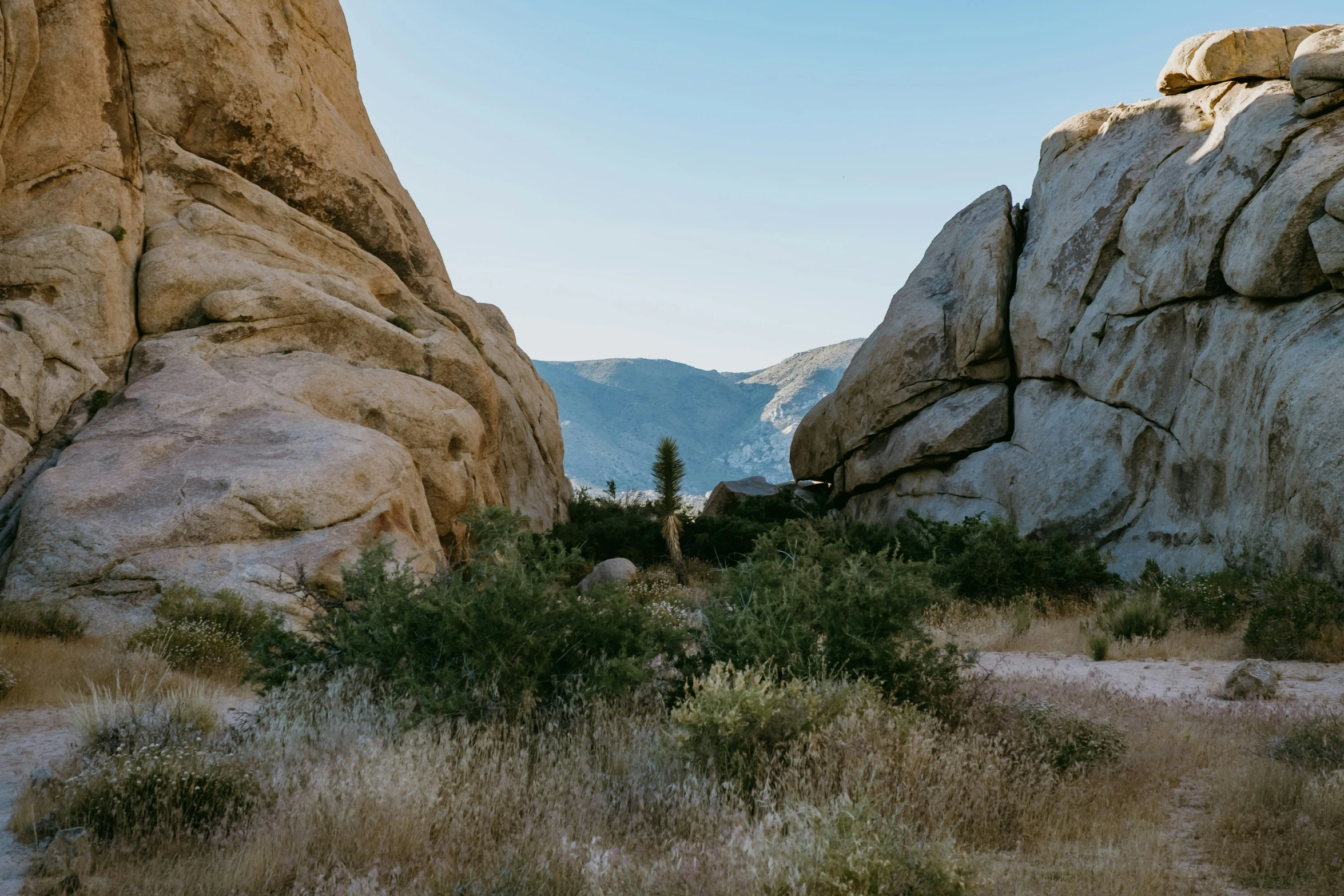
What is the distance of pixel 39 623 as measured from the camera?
10.9m

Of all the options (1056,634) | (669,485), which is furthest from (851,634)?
(669,485)

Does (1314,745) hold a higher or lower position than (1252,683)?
higher

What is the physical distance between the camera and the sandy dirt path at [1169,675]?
9867 millimetres

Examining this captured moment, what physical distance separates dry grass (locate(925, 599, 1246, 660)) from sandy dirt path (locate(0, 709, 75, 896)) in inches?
344

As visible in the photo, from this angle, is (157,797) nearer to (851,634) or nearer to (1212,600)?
(851,634)

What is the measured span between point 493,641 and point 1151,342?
17.1 metres

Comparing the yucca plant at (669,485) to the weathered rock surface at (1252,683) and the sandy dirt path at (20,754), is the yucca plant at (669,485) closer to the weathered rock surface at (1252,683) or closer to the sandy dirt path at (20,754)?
the weathered rock surface at (1252,683)

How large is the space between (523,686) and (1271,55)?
21267 mm

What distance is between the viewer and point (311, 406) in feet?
54.3

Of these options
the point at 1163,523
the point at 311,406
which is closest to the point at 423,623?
the point at 311,406

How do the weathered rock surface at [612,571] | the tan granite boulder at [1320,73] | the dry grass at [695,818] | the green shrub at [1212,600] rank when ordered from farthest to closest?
1. the weathered rock surface at [612,571]
2. the tan granite boulder at [1320,73]
3. the green shrub at [1212,600]
4. the dry grass at [695,818]

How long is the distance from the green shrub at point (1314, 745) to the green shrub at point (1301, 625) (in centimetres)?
470

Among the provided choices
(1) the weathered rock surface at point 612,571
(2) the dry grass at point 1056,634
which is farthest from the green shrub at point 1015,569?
(1) the weathered rock surface at point 612,571

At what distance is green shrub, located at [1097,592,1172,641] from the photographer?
44.1 ft
